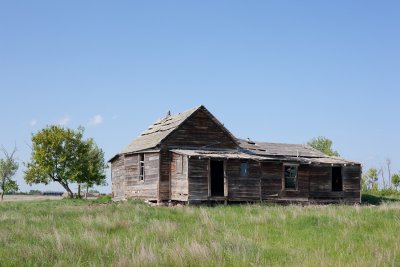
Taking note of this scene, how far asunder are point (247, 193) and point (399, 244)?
62.8 ft

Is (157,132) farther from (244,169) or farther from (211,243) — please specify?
(211,243)

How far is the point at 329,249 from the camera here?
10.1 m

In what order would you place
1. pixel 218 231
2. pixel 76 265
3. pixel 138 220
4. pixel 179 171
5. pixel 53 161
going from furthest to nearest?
pixel 53 161, pixel 179 171, pixel 138 220, pixel 218 231, pixel 76 265

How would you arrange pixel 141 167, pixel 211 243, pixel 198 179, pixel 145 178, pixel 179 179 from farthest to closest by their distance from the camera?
pixel 141 167
pixel 145 178
pixel 179 179
pixel 198 179
pixel 211 243

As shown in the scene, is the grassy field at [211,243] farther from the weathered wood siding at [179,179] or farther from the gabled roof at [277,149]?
the gabled roof at [277,149]

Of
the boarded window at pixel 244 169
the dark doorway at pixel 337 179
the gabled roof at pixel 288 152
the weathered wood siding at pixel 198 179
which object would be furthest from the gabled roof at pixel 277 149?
the weathered wood siding at pixel 198 179

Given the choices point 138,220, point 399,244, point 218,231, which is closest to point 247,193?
point 138,220

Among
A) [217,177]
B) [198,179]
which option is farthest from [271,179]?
[198,179]

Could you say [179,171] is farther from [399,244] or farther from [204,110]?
[399,244]

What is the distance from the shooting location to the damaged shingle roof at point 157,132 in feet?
96.9

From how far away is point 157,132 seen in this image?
32.0 meters

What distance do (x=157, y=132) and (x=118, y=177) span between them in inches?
202

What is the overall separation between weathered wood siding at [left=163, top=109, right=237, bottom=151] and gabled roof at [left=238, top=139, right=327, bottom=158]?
8.14 ft

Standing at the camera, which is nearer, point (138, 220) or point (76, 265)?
point (76, 265)
